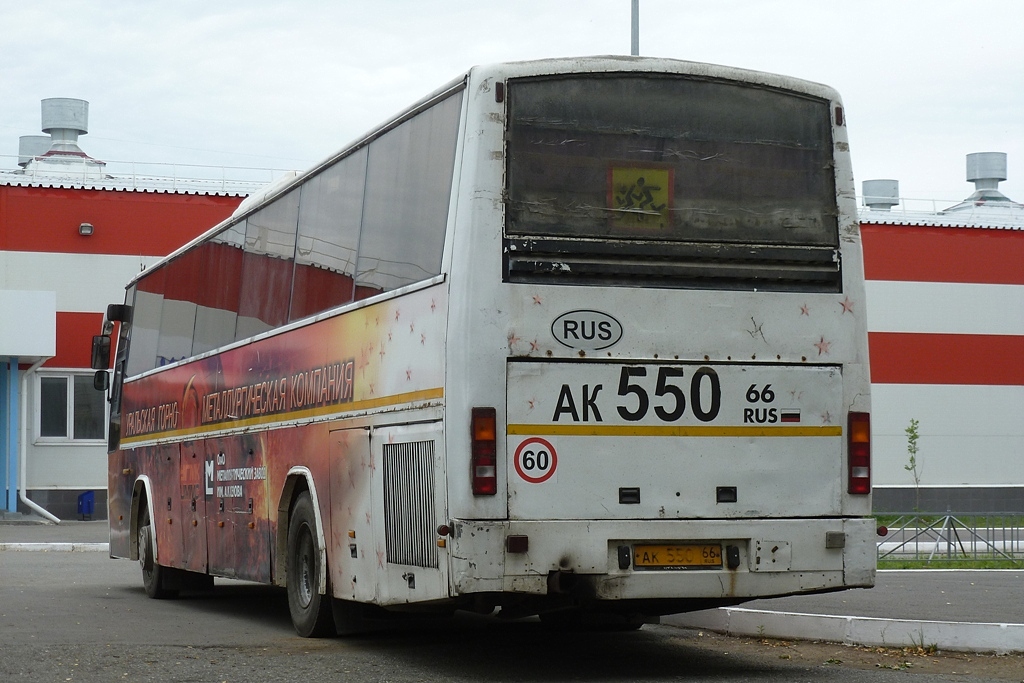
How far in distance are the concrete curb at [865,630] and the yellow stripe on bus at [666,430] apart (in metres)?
2.20

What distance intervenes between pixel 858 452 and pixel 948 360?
32098 millimetres

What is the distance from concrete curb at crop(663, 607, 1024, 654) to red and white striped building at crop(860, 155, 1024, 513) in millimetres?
28185

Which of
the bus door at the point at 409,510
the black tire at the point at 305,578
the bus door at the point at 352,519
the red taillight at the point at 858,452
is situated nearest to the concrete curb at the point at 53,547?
the black tire at the point at 305,578

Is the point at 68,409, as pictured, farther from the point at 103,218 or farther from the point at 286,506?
the point at 286,506

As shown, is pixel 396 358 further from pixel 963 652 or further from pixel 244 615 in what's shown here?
pixel 244 615

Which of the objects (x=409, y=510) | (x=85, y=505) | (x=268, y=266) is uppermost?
(x=268, y=266)

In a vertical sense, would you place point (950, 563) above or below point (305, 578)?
below

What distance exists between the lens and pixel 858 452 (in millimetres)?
9445

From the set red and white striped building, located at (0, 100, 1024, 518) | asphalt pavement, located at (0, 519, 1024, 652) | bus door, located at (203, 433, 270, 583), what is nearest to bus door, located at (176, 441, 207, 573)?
bus door, located at (203, 433, 270, 583)

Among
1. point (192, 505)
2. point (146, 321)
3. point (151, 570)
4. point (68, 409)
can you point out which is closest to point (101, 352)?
point (146, 321)

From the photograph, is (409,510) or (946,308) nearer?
(409,510)

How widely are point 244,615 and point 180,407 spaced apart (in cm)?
231

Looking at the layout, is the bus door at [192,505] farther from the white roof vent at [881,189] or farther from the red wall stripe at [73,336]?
the white roof vent at [881,189]

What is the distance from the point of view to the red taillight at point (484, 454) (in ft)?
28.6
